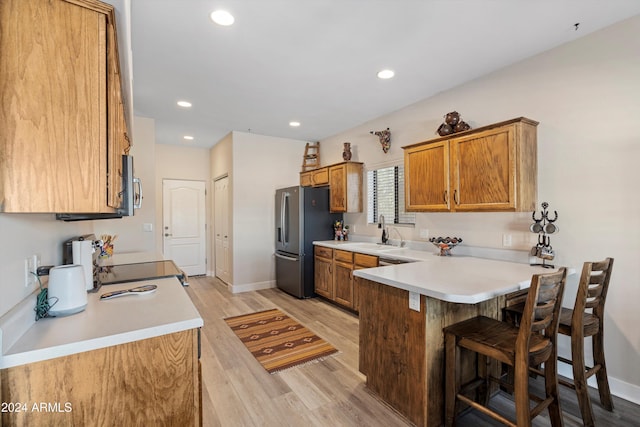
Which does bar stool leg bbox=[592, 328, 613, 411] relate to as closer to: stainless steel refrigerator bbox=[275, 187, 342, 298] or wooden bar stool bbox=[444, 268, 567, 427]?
wooden bar stool bbox=[444, 268, 567, 427]

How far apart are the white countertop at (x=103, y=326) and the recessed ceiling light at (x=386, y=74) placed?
2.62 meters

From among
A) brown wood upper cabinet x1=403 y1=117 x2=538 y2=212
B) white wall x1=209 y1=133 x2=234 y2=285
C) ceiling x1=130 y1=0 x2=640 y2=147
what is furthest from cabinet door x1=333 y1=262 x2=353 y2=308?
ceiling x1=130 y1=0 x2=640 y2=147

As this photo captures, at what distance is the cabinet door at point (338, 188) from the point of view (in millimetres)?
4422

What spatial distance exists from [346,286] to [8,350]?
327 cm

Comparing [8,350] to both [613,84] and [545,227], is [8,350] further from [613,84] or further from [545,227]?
[613,84]

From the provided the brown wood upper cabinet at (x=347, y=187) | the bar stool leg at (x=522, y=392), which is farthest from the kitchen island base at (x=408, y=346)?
the brown wood upper cabinet at (x=347, y=187)

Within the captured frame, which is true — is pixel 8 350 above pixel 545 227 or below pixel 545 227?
below

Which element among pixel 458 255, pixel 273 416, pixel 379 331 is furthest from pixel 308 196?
pixel 273 416

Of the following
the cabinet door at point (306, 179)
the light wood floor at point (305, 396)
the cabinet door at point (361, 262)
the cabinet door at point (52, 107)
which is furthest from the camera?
the cabinet door at point (306, 179)

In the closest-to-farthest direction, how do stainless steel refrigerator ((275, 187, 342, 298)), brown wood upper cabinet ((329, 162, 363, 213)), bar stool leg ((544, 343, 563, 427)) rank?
bar stool leg ((544, 343, 563, 427))
brown wood upper cabinet ((329, 162, 363, 213))
stainless steel refrigerator ((275, 187, 342, 298))

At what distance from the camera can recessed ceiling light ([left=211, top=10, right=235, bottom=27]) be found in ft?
6.66

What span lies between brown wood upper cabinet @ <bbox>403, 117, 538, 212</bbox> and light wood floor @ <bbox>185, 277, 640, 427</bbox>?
59.1 inches

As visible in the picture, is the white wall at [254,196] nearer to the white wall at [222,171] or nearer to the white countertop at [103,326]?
the white wall at [222,171]

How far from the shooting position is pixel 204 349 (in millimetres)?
2941
